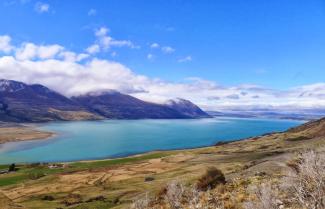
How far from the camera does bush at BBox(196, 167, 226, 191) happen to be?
5585 cm

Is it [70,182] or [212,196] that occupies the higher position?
[212,196]

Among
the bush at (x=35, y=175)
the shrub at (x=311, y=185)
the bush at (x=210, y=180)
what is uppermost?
the shrub at (x=311, y=185)

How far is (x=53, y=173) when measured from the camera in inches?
5930

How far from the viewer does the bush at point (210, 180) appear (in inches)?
2199

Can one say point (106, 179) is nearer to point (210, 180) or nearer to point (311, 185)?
point (210, 180)

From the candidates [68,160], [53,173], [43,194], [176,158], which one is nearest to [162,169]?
[176,158]

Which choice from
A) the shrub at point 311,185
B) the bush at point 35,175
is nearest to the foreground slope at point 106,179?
the bush at point 35,175

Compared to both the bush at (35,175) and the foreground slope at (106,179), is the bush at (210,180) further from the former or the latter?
the bush at (35,175)

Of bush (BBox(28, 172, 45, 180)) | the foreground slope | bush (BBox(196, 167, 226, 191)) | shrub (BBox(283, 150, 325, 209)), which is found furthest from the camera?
bush (BBox(28, 172, 45, 180))

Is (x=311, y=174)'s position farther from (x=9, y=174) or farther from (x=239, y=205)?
(x=9, y=174)

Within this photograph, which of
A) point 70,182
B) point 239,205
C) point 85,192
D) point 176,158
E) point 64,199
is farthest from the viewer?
point 176,158

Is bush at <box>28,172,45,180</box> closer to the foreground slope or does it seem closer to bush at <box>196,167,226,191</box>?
the foreground slope

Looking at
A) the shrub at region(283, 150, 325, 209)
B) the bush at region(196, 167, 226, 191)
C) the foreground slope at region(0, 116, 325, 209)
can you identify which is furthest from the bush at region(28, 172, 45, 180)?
the shrub at region(283, 150, 325, 209)

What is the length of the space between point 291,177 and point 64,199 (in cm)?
7717
